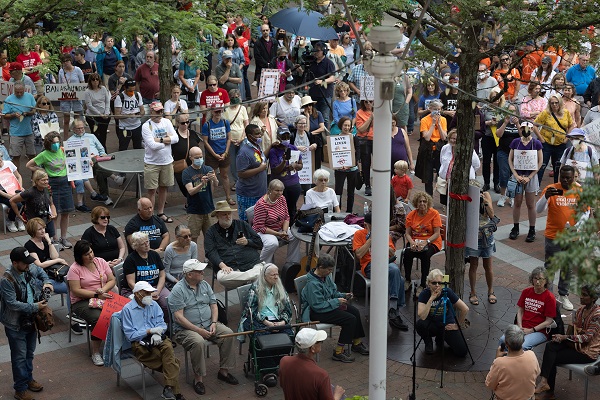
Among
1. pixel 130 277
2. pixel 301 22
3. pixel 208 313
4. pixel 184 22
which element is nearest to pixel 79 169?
pixel 184 22

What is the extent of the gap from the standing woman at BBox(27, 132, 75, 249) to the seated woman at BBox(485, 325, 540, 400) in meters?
7.59

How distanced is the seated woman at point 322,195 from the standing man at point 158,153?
2.99m

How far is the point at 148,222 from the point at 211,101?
551 cm

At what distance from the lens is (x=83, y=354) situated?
35.9 feet

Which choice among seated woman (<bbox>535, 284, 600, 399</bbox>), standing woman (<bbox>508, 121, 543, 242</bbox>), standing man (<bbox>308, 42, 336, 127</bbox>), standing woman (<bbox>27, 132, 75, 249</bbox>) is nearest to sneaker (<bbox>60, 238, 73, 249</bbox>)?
standing woman (<bbox>27, 132, 75, 249</bbox>)

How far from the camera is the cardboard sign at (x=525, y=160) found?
14.6 meters

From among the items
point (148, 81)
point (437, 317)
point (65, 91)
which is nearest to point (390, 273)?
point (437, 317)

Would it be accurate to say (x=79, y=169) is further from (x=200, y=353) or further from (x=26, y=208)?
(x=200, y=353)

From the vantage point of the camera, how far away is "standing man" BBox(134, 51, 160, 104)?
1948 cm

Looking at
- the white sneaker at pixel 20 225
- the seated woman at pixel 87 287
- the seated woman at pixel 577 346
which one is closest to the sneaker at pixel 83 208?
the white sneaker at pixel 20 225

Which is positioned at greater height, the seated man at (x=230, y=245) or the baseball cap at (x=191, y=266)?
the baseball cap at (x=191, y=266)

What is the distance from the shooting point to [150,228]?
39.8 ft

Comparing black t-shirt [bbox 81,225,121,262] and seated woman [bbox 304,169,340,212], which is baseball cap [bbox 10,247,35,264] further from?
seated woman [bbox 304,169,340,212]

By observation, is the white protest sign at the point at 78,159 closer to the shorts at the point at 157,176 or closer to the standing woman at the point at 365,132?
the shorts at the point at 157,176
